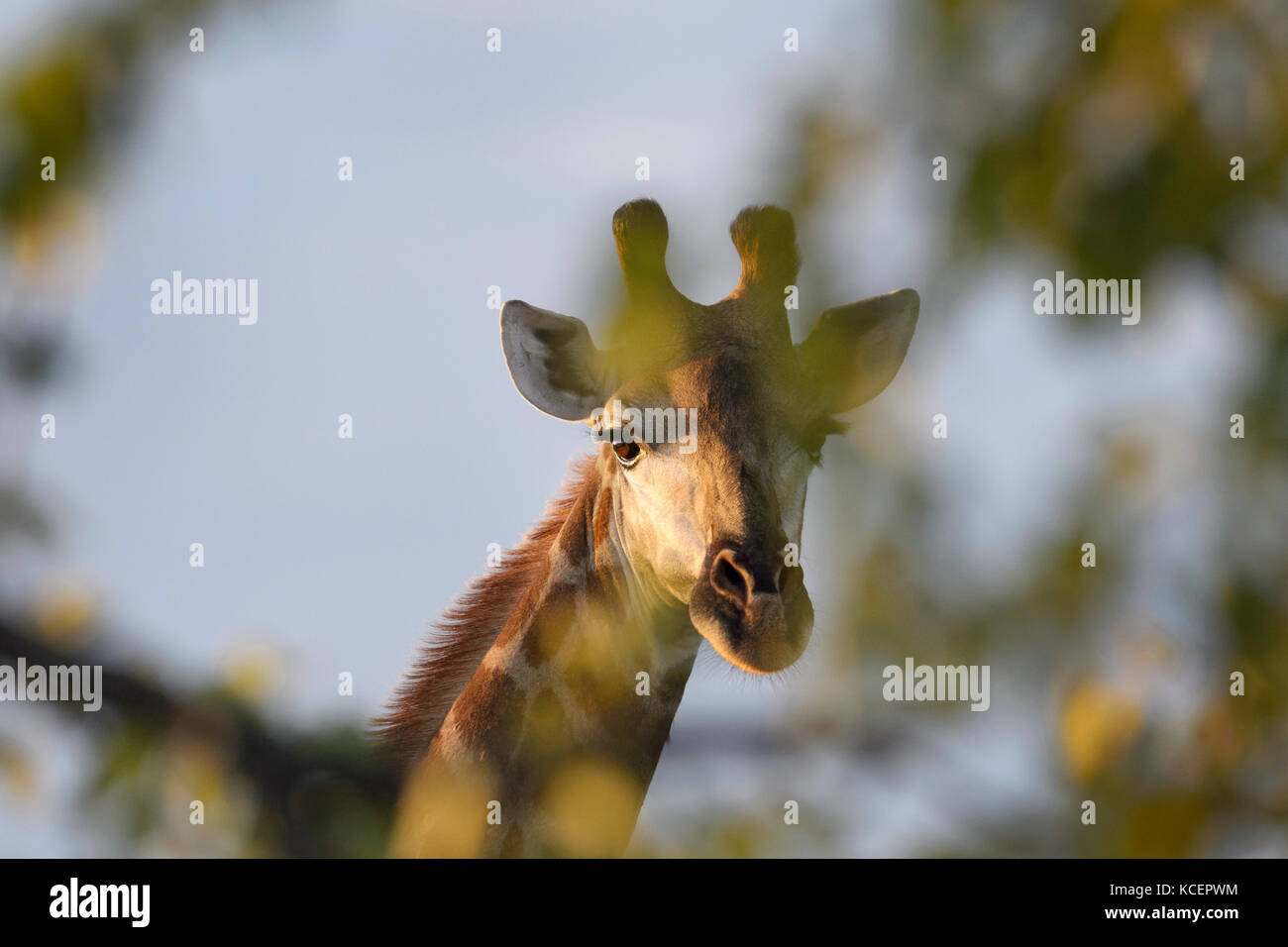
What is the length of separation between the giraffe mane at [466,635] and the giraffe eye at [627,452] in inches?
27.7

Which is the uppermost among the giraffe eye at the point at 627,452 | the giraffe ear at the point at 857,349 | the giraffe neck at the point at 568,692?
the giraffe ear at the point at 857,349

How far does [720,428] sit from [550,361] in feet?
4.16

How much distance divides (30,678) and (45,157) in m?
0.73

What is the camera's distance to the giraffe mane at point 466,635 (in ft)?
25.2

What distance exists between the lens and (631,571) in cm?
710

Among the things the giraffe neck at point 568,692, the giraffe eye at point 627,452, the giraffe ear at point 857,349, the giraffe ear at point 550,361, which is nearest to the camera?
the giraffe ear at point 857,349

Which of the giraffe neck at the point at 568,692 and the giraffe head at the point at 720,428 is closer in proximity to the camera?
the giraffe head at the point at 720,428

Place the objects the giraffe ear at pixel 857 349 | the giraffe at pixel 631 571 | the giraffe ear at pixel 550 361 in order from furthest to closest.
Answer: the giraffe ear at pixel 550 361 < the giraffe at pixel 631 571 < the giraffe ear at pixel 857 349

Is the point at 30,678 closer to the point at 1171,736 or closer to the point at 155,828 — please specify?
the point at 155,828

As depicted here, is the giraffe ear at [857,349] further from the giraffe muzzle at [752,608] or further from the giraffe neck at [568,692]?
the giraffe neck at [568,692]

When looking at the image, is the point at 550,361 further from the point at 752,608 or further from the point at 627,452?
the point at 752,608

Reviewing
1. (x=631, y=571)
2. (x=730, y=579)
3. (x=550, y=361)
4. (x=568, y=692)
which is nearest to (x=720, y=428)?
(x=730, y=579)

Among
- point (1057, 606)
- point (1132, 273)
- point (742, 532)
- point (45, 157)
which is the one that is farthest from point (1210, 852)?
point (742, 532)

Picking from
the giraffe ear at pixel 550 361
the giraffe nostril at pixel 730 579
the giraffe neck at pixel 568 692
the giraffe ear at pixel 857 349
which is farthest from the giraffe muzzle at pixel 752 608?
the giraffe ear at pixel 550 361
